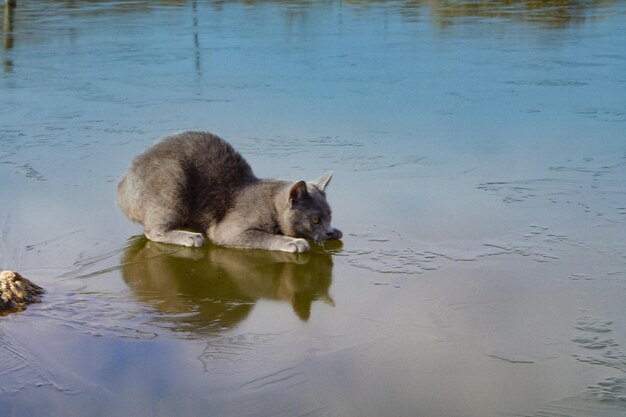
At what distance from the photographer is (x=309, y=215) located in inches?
229

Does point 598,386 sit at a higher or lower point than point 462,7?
lower

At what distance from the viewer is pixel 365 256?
550 centimetres

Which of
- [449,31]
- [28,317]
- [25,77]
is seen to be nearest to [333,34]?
[449,31]

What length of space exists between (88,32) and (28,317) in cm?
1204

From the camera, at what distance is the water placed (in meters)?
3.82

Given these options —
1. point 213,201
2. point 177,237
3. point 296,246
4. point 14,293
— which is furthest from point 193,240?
point 14,293

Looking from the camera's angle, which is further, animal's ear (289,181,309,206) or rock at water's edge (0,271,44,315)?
animal's ear (289,181,309,206)

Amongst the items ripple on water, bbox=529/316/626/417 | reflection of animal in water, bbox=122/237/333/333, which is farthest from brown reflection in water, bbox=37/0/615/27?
ripple on water, bbox=529/316/626/417

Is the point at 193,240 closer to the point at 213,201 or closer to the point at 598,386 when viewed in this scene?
the point at 213,201

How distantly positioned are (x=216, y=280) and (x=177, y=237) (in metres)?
0.73

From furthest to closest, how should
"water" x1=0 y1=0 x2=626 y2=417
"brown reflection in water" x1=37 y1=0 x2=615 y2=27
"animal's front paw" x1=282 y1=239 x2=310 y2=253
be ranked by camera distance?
"brown reflection in water" x1=37 y1=0 x2=615 y2=27 < "animal's front paw" x1=282 y1=239 x2=310 y2=253 < "water" x1=0 y1=0 x2=626 y2=417

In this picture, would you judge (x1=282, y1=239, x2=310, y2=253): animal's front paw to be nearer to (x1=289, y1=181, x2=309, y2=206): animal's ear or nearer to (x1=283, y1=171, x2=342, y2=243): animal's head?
(x1=283, y1=171, x2=342, y2=243): animal's head

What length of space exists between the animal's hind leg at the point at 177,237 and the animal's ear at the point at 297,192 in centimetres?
61

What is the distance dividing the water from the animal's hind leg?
7 cm
